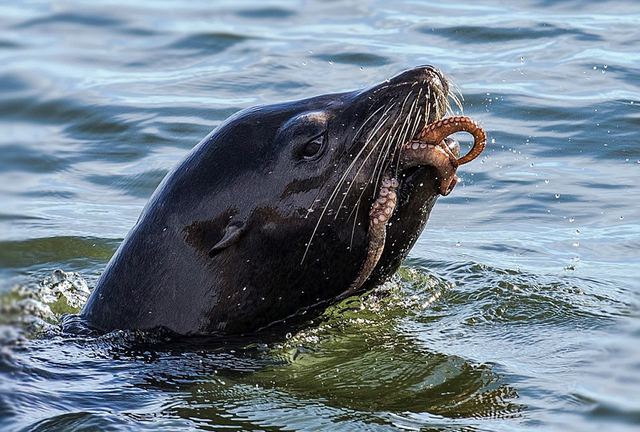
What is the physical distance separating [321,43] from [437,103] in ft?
26.4

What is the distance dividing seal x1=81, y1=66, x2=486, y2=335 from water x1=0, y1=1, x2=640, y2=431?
0.25 meters

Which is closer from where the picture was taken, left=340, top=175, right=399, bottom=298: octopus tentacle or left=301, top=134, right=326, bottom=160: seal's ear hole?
left=340, top=175, right=399, bottom=298: octopus tentacle

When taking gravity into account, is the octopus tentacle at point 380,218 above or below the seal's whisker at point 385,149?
below

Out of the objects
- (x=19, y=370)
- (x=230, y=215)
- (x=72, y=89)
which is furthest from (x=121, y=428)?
(x=72, y=89)

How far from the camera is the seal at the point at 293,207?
606 centimetres

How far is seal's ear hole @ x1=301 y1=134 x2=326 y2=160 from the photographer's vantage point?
242 inches

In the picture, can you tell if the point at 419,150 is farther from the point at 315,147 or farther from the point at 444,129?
the point at 315,147

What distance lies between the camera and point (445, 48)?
13367 millimetres

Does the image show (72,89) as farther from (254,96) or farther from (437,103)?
(437,103)

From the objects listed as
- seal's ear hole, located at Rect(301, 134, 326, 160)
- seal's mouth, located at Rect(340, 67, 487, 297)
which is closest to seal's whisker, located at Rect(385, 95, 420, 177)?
seal's mouth, located at Rect(340, 67, 487, 297)

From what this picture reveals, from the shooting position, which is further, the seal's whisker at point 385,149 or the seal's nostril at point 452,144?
the seal's nostril at point 452,144

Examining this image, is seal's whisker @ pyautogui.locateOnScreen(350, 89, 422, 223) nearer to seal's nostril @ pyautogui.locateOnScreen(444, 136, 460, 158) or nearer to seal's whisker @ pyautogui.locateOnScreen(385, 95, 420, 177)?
seal's whisker @ pyautogui.locateOnScreen(385, 95, 420, 177)

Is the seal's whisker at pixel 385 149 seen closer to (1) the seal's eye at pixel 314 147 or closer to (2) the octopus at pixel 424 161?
(2) the octopus at pixel 424 161

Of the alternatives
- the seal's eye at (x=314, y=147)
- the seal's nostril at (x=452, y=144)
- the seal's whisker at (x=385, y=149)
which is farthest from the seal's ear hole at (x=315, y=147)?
the seal's nostril at (x=452, y=144)
